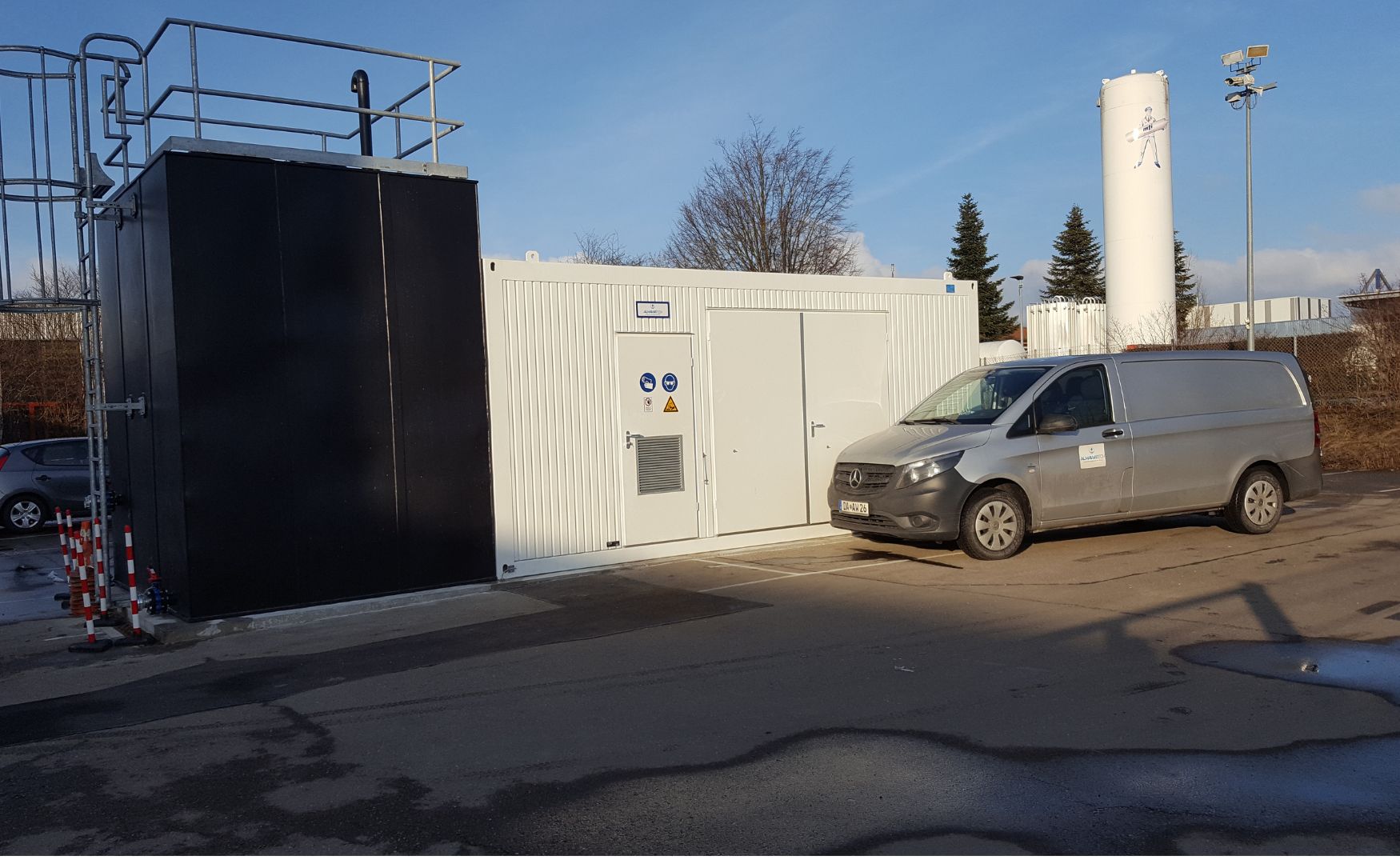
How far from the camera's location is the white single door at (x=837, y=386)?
13.2 metres

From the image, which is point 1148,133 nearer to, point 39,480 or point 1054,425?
point 1054,425

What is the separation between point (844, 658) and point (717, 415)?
18.5 feet

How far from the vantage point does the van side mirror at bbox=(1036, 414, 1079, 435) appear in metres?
10.8

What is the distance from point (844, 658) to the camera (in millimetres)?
7102

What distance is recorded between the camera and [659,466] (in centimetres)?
1206

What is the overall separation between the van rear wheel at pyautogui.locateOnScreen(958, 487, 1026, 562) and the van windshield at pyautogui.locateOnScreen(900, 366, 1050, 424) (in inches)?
32.6

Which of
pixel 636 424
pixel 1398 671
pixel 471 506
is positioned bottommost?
pixel 1398 671

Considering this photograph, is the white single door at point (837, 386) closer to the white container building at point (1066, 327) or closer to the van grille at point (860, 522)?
the van grille at point (860, 522)

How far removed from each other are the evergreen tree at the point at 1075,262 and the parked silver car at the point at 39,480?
5201 cm

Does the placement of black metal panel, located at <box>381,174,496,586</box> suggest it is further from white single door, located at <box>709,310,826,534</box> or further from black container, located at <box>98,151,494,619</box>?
white single door, located at <box>709,310,826,534</box>

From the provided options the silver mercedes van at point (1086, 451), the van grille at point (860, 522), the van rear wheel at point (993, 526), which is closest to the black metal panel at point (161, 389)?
the van grille at point (860, 522)

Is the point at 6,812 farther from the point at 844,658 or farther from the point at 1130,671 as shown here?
the point at 1130,671

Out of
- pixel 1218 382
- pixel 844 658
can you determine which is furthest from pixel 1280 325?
pixel 844 658

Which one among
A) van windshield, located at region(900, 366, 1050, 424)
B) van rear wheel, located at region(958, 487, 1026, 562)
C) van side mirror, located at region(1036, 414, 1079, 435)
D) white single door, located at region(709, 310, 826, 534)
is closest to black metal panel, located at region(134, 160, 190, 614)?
white single door, located at region(709, 310, 826, 534)
